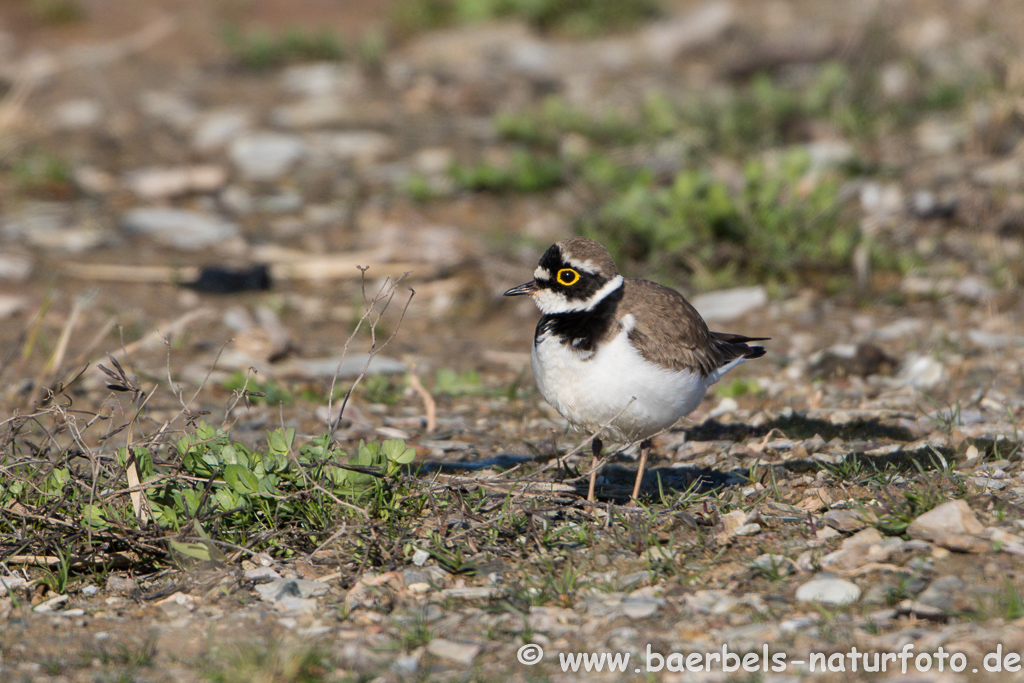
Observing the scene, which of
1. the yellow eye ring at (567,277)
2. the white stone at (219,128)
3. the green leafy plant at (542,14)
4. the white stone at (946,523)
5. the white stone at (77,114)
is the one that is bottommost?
the white stone at (946,523)

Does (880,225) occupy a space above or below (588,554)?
above

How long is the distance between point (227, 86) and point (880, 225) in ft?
23.5

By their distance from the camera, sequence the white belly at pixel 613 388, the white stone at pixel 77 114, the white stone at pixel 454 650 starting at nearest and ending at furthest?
the white stone at pixel 454 650
the white belly at pixel 613 388
the white stone at pixel 77 114

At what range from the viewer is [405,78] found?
450 inches

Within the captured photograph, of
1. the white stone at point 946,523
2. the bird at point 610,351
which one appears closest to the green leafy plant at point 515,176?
the bird at point 610,351

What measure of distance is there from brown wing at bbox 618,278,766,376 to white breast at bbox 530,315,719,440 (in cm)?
6

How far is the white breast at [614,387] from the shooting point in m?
4.06

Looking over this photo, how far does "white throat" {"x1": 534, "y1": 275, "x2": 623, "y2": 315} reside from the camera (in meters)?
4.36

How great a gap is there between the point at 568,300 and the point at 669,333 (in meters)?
0.43

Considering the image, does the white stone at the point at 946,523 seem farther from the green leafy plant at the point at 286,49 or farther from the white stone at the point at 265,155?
the green leafy plant at the point at 286,49

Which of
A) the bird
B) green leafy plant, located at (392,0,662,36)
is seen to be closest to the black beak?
the bird

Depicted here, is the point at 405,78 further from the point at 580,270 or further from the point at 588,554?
the point at 588,554

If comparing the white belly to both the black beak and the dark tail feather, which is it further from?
the dark tail feather

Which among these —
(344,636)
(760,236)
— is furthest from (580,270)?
(760,236)
